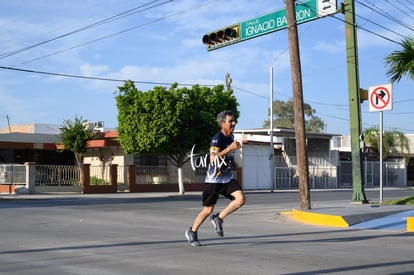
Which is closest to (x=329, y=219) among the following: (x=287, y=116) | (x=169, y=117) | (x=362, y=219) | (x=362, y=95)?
(x=362, y=219)

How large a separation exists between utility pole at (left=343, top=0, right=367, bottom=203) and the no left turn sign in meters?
1.04

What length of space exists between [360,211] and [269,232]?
371 centimetres

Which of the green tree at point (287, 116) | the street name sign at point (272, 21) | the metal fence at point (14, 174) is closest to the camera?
the street name sign at point (272, 21)

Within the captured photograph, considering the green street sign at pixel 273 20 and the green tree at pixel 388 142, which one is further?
the green tree at pixel 388 142

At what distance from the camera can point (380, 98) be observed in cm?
1561

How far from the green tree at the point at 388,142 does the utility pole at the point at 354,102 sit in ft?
120

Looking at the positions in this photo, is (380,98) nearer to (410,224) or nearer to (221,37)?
(221,37)

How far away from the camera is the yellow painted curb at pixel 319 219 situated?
38.5 ft

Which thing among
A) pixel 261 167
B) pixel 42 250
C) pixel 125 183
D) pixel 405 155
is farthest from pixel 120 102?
pixel 405 155

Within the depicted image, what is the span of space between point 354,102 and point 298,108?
3551 mm

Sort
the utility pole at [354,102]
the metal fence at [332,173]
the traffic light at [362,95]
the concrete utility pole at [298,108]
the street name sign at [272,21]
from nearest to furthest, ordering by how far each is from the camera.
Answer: the concrete utility pole at [298,108], the street name sign at [272,21], the utility pole at [354,102], the traffic light at [362,95], the metal fence at [332,173]

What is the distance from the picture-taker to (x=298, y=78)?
47.3ft

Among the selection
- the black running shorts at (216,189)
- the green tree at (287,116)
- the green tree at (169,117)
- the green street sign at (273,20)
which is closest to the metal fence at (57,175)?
the green tree at (169,117)

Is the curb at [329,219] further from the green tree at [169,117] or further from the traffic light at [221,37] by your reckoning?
the green tree at [169,117]
